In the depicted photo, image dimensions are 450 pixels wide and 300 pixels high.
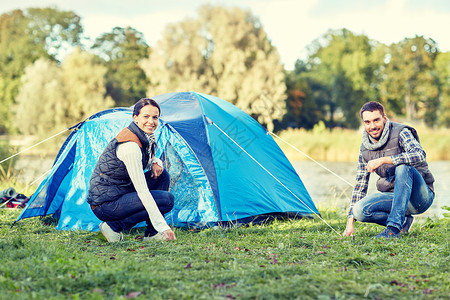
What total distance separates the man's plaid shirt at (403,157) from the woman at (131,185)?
5.14 ft

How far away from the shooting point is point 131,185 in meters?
4.10

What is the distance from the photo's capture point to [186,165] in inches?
199

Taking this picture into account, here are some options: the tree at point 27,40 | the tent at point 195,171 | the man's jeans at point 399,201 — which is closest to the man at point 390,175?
the man's jeans at point 399,201

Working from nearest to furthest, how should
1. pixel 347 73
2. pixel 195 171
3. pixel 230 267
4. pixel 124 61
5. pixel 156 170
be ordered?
pixel 230 267
pixel 156 170
pixel 195 171
pixel 124 61
pixel 347 73

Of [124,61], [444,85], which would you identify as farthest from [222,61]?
[444,85]

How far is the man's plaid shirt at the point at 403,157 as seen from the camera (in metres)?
3.97

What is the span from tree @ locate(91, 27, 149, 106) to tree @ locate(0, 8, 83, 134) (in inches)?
83.7

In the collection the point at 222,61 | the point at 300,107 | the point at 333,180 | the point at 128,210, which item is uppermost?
the point at 222,61

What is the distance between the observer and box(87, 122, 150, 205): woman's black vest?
3.93 m

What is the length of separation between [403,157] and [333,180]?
28.2 ft

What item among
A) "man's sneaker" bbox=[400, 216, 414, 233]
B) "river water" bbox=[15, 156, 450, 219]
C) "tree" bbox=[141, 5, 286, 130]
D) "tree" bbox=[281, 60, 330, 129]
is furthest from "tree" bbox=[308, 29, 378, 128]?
"man's sneaker" bbox=[400, 216, 414, 233]

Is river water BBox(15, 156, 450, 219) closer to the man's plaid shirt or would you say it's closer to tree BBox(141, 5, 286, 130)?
the man's plaid shirt

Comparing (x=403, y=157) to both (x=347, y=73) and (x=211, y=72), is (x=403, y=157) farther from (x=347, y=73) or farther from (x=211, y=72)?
(x=347, y=73)

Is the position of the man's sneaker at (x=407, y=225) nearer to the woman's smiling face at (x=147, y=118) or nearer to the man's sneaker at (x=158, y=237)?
the man's sneaker at (x=158, y=237)
